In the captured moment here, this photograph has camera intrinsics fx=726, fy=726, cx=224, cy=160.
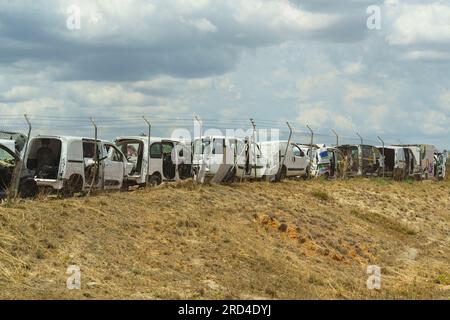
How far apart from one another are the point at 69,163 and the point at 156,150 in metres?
3.97

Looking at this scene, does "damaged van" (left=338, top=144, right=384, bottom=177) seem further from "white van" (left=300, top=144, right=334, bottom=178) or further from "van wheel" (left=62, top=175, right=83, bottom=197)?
"van wheel" (left=62, top=175, right=83, bottom=197)

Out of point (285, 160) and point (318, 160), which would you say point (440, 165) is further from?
point (285, 160)

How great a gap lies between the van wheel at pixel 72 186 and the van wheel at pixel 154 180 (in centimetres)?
314

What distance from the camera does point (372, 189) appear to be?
27.9 m

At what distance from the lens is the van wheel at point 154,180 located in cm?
2100

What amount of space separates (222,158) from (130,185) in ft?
10.9

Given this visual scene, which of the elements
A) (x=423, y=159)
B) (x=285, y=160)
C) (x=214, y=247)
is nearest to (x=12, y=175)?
(x=214, y=247)

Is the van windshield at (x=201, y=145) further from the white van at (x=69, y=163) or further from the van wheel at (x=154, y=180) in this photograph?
the white van at (x=69, y=163)

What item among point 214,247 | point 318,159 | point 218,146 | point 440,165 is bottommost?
point 214,247

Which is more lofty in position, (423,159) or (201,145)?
(201,145)

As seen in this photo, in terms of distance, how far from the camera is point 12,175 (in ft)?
51.8

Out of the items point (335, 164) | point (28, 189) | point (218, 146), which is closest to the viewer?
point (28, 189)
